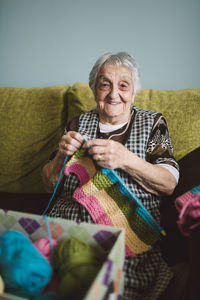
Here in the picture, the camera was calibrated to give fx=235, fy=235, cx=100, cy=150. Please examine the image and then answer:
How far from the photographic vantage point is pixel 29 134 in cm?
143

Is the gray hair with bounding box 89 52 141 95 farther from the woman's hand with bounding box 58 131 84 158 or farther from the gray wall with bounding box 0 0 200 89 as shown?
the gray wall with bounding box 0 0 200 89

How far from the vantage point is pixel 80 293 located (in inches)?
20.6

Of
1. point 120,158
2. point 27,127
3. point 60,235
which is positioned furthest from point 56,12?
point 60,235

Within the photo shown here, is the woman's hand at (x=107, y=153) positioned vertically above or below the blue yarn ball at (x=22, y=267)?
above

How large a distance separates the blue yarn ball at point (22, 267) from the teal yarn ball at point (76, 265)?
4cm

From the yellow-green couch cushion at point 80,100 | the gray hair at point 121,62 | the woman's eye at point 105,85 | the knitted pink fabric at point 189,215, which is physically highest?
the gray hair at point 121,62

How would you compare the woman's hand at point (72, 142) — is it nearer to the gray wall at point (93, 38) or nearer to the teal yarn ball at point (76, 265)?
the teal yarn ball at point (76, 265)

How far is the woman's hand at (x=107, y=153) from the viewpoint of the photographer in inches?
32.9

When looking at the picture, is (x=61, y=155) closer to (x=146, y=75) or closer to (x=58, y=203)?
(x=58, y=203)

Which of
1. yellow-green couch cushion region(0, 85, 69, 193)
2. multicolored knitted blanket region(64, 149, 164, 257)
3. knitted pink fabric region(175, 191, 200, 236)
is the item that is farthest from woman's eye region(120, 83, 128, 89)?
knitted pink fabric region(175, 191, 200, 236)

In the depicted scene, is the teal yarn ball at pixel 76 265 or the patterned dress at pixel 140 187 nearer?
the teal yarn ball at pixel 76 265

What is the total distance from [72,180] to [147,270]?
0.45 m

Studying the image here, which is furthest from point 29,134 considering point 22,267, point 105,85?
point 22,267

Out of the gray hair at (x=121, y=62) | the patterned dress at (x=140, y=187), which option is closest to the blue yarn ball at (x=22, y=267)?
the patterned dress at (x=140, y=187)
